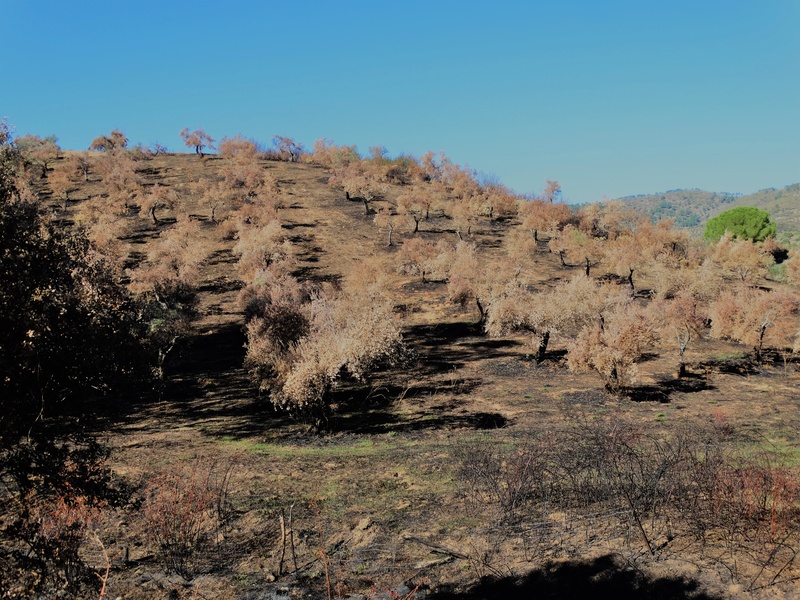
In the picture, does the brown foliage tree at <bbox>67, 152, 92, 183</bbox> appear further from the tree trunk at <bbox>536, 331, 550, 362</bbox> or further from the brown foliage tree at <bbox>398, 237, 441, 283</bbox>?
the tree trunk at <bbox>536, 331, 550, 362</bbox>

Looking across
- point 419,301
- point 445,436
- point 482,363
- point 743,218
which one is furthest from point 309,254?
point 743,218

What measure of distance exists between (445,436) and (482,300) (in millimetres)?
23600

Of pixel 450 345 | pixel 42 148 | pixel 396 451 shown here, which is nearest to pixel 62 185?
pixel 42 148

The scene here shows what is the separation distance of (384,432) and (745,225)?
10087 cm

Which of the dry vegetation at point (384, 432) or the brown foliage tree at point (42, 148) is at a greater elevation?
the brown foliage tree at point (42, 148)

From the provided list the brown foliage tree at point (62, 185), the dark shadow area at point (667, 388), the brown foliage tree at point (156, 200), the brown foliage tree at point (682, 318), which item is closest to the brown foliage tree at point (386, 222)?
the brown foliage tree at point (156, 200)

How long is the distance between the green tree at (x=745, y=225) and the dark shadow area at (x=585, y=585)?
328 ft

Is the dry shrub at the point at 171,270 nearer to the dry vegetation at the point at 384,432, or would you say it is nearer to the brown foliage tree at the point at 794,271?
the dry vegetation at the point at 384,432

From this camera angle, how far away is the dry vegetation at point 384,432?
1051 cm

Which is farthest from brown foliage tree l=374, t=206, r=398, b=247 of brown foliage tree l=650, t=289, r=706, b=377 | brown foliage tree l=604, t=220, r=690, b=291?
A: brown foliage tree l=650, t=289, r=706, b=377

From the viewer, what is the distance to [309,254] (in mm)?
62938

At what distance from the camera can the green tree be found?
95625 millimetres

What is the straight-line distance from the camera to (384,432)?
23.7 m

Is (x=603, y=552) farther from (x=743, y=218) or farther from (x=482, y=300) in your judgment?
(x=743, y=218)
